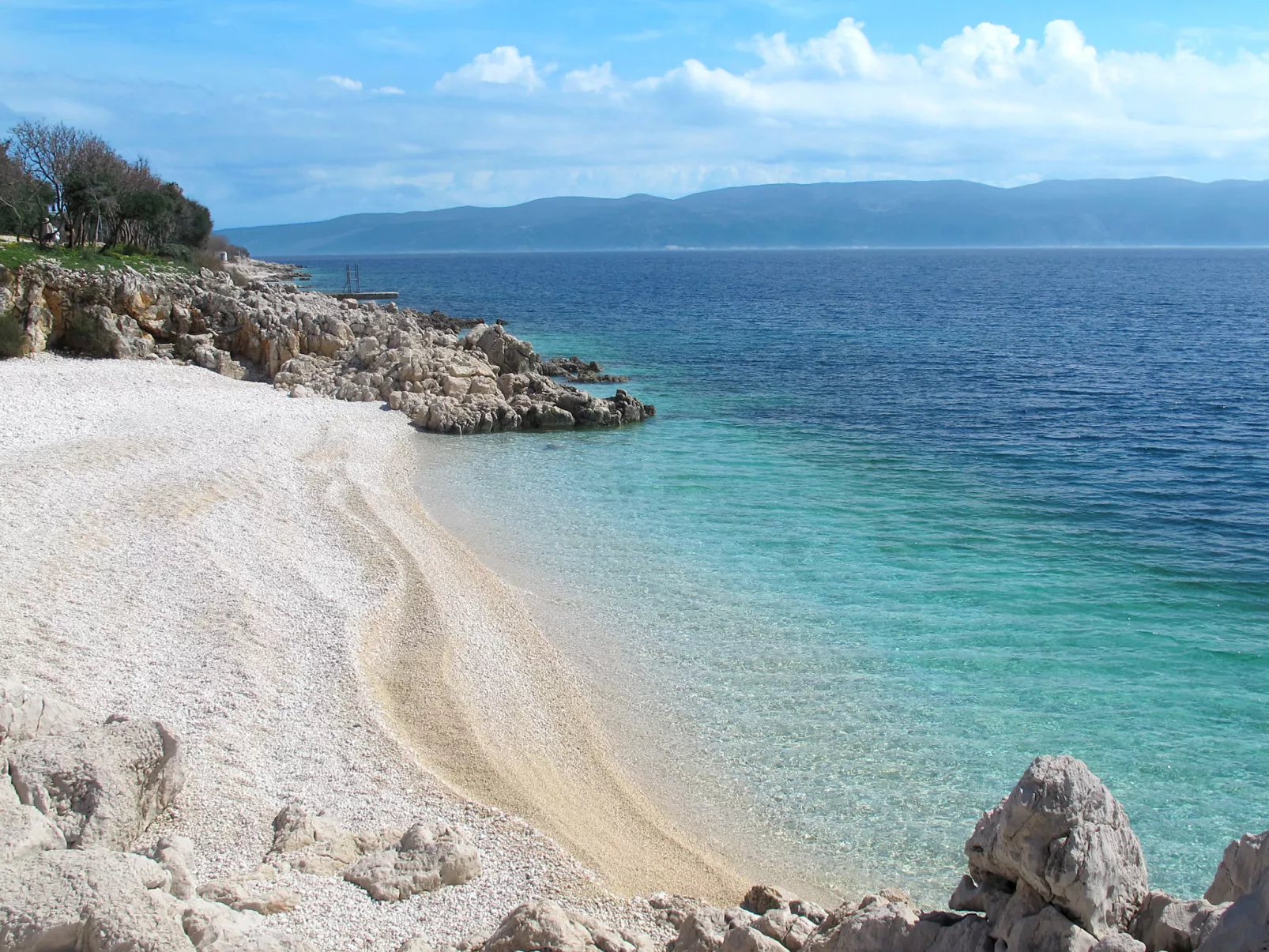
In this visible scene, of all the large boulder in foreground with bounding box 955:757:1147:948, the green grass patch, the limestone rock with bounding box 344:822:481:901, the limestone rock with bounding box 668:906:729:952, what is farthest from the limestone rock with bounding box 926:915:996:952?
the green grass patch

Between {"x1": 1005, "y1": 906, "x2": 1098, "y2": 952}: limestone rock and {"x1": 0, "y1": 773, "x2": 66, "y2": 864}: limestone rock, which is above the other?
{"x1": 1005, "y1": 906, "x2": 1098, "y2": 952}: limestone rock

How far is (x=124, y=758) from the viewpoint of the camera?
8422 mm

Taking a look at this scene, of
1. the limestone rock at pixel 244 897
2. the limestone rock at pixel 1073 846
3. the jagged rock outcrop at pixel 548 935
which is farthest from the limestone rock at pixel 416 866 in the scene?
the limestone rock at pixel 1073 846

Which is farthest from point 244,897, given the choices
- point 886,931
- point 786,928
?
point 886,931

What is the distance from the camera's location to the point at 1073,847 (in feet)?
18.2

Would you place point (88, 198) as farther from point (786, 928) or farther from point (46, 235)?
point (786, 928)

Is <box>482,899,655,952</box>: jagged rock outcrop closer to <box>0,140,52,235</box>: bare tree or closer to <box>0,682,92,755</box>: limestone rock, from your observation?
<box>0,682,92,755</box>: limestone rock

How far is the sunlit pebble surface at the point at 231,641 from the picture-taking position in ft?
28.4

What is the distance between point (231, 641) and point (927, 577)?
476 inches

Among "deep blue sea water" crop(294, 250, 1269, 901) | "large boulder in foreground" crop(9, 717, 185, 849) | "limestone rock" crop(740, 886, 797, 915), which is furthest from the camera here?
"deep blue sea water" crop(294, 250, 1269, 901)

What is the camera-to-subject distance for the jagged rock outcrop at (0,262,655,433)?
33188mm

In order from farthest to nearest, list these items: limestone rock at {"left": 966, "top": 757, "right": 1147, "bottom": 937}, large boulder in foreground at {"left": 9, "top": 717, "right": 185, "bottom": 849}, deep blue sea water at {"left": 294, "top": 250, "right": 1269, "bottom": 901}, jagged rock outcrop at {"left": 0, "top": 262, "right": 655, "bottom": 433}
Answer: jagged rock outcrop at {"left": 0, "top": 262, "right": 655, "bottom": 433} < deep blue sea water at {"left": 294, "top": 250, "right": 1269, "bottom": 901} < large boulder in foreground at {"left": 9, "top": 717, "right": 185, "bottom": 849} < limestone rock at {"left": 966, "top": 757, "right": 1147, "bottom": 937}

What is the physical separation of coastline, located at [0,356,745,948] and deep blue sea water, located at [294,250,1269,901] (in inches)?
71.3

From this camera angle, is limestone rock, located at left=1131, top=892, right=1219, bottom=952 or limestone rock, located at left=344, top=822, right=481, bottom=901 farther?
limestone rock, located at left=344, top=822, right=481, bottom=901
